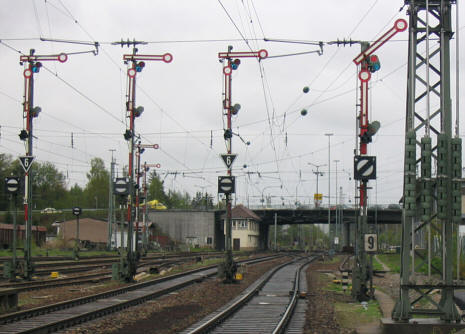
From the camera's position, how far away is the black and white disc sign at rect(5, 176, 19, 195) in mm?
24422

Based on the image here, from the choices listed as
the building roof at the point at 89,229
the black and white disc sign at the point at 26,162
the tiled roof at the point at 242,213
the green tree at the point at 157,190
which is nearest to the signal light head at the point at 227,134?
the black and white disc sign at the point at 26,162

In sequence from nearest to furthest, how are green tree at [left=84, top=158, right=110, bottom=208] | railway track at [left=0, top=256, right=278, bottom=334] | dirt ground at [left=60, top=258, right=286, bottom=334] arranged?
railway track at [left=0, top=256, right=278, bottom=334]
dirt ground at [left=60, top=258, right=286, bottom=334]
green tree at [left=84, top=158, right=110, bottom=208]

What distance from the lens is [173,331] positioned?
1285cm

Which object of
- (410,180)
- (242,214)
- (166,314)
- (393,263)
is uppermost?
(410,180)

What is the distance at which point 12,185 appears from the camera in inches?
963

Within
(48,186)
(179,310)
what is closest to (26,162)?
(179,310)

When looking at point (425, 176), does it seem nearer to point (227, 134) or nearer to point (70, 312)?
point (70, 312)

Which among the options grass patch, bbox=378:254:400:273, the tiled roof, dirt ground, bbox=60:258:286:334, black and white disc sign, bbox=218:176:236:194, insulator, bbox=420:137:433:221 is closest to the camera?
insulator, bbox=420:137:433:221

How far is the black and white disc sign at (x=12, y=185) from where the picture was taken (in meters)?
24.4

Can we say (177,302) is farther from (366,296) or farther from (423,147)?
(423,147)

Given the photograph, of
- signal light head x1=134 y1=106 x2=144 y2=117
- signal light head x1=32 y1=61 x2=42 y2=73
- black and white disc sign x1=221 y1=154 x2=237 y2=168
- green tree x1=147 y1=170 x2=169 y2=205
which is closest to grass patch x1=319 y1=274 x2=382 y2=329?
black and white disc sign x1=221 y1=154 x2=237 y2=168

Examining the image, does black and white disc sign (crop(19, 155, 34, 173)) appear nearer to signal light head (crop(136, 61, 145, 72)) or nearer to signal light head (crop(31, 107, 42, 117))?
signal light head (crop(31, 107, 42, 117))

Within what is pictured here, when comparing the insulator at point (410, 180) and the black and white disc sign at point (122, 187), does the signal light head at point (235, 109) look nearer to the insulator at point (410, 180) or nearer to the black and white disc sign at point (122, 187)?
the black and white disc sign at point (122, 187)

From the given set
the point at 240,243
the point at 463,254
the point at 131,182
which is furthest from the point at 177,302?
the point at 240,243
